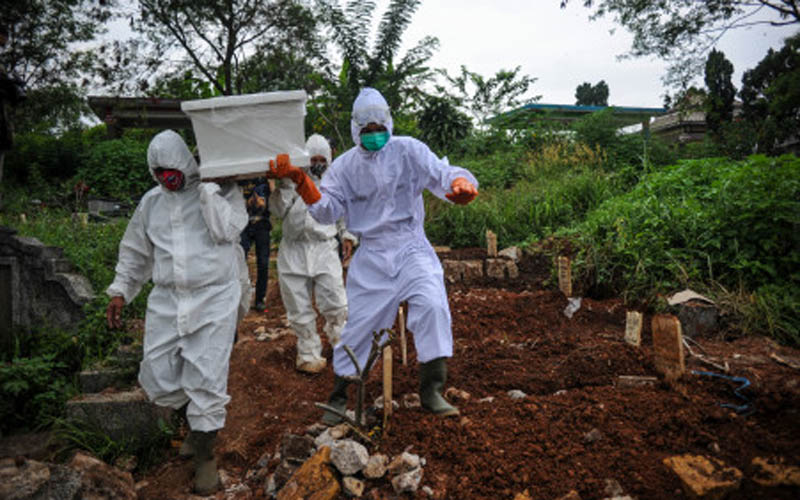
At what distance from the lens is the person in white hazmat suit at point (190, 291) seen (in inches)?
109

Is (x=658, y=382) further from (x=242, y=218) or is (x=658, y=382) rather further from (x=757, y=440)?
(x=242, y=218)

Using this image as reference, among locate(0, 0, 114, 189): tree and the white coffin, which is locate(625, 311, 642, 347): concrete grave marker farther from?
locate(0, 0, 114, 189): tree

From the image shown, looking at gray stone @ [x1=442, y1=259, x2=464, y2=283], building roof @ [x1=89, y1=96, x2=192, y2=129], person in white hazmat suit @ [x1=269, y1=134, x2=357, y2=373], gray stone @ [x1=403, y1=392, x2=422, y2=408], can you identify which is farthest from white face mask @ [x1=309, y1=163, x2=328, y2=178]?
building roof @ [x1=89, y1=96, x2=192, y2=129]

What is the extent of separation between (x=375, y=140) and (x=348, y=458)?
178 centimetres

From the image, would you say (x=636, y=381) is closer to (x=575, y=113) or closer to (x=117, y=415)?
(x=117, y=415)

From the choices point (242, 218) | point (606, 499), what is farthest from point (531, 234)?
point (606, 499)

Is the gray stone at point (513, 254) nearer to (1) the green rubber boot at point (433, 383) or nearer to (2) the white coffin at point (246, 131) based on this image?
(1) the green rubber boot at point (433, 383)

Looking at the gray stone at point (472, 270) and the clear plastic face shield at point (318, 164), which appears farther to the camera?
the gray stone at point (472, 270)

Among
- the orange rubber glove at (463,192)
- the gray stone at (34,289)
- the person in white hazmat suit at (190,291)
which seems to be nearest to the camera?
the person in white hazmat suit at (190,291)

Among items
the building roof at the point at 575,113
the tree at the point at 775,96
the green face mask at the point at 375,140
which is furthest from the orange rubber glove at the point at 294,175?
the building roof at the point at 575,113

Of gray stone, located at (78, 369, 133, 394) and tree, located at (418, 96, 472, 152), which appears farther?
tree, located at (418, 96, 472, 152)

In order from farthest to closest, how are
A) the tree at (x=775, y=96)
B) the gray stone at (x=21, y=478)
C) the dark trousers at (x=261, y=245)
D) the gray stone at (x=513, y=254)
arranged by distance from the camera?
the tree at (x=775, y=96)
the gray stone at (x=513, y=254)
the dark trousers at (x=261, y=245)
the gray stone at (x=21, y=478)

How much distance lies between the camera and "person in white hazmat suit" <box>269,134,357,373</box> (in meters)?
4.29

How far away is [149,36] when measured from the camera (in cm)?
1018
